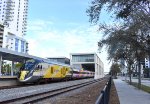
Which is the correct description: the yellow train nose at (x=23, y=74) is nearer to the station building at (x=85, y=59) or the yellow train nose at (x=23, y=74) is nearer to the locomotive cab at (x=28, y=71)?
the locomotive cab at (x=28, y=71)

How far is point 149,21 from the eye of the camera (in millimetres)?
25016

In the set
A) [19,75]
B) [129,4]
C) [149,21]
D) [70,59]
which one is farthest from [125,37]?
[70,59]

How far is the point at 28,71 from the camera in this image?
136ft

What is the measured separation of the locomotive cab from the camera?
134 feet

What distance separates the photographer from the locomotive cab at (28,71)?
40.8 metres

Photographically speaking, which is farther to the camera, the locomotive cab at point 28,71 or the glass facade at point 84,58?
the glass facade at point 84,58

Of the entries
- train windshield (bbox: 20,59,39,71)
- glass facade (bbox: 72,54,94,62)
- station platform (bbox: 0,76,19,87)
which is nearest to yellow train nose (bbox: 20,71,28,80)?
train windshield (bbox: 20,59,39,71)

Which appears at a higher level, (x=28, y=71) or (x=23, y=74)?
(x=28, y=71)

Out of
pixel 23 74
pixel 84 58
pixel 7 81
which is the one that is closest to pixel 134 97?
pixel 7 81

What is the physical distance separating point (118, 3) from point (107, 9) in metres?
1.87

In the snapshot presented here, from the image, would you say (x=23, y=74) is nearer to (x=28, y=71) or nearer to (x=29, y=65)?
(x=28, y=71)

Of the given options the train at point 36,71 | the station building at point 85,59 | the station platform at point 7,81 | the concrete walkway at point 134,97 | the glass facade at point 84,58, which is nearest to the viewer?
the concrete walkway at point 134,97

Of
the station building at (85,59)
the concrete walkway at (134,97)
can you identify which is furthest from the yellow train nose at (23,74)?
the station building at (85,59)

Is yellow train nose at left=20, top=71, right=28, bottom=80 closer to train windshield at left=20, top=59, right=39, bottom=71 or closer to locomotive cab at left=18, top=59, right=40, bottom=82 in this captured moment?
locomotive cab at left=18, top=59, right=40, bottom=82
